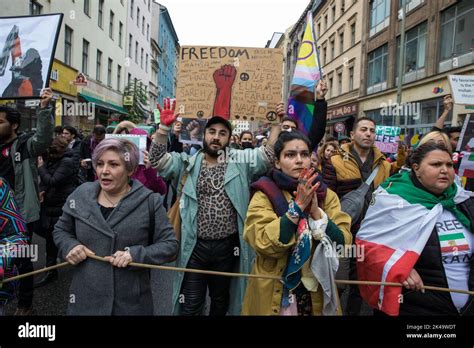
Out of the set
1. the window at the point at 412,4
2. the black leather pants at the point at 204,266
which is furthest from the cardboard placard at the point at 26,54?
the window at the point at 412,4

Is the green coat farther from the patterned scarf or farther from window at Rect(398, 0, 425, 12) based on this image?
window at Rect(398, 0, 425, 12)

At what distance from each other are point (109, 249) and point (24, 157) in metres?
1.86

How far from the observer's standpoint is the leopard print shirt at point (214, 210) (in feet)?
9.22

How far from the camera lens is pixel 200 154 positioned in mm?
3037

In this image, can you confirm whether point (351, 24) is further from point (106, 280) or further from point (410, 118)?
point (106, 280)

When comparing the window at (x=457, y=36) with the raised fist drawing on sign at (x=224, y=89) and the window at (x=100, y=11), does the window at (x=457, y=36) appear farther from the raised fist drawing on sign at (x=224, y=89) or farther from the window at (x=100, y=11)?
the window at (x=100, y=11)

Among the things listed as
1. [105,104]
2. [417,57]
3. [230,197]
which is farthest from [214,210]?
[105,104]

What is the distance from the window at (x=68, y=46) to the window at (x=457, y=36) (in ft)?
55.8

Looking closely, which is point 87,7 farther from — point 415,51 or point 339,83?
point 339,83

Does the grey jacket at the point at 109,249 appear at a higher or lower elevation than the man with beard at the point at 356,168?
lower

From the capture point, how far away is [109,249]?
7.18 ft

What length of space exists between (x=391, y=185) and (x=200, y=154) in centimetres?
153

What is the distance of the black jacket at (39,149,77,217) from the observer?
4.42m

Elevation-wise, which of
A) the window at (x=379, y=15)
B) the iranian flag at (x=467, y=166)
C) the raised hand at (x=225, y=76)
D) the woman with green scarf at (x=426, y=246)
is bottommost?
the woman with green scarf at (x=426, y=246)
